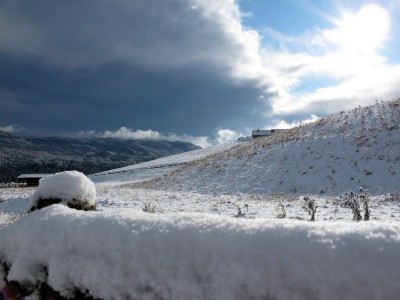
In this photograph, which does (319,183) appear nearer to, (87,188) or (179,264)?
(87,188)

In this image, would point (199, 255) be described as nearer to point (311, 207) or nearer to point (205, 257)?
point (205, 257)

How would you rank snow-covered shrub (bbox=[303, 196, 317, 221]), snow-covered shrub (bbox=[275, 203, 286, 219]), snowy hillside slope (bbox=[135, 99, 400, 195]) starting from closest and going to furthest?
1. snow-covered shrub (bbox=[303, 196, 317, 221])
2. snow-covered shrub (bbox=[275, 203, 286, 219])
3. snowy hillside slope (bbox=[135, 99, 400, 195])

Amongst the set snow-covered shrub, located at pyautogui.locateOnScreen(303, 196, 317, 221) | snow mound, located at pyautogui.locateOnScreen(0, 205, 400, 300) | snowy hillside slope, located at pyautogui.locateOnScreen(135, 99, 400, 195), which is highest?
snowy hillside slope, located at pyautogui.locateOnScreen(135, 99, 400, 195)

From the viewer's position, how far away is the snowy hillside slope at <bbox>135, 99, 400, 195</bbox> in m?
23.5

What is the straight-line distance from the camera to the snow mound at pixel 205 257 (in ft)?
6.23

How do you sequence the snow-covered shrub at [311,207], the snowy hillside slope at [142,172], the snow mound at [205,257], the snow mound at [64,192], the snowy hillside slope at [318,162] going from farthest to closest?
the snowy hillside slope at [142,172] < the snowy hillside slope at [318,162] < the snow-covered shrub at [311,207] < the snow mound at [64,192] < the snow mound at [205,257]

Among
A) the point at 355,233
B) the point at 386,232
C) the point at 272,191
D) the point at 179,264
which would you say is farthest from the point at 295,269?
the point at 272,191

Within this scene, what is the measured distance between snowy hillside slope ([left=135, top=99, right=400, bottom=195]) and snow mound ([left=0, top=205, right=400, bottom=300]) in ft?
67.8

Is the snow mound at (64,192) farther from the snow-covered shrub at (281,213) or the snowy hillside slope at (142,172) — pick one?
the snowy hillside slope at (142,172)

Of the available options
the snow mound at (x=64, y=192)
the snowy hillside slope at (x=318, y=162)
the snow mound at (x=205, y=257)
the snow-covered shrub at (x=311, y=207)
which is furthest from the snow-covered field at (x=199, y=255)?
the snowy hillside slope at (x=318, y=162)

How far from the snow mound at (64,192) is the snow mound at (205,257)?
3.02ft

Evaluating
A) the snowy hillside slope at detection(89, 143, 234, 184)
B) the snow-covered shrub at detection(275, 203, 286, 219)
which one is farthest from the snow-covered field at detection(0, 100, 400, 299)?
the snowy hillside slope at detection(89, 143, 234, 184)

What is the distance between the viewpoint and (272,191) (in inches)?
956

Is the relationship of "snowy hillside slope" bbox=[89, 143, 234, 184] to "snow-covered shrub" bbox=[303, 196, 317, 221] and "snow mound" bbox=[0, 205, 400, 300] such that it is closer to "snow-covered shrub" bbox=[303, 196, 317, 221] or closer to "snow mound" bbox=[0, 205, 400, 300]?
"snow-covered shrub" bbox=[303, 196, 317, 221]
